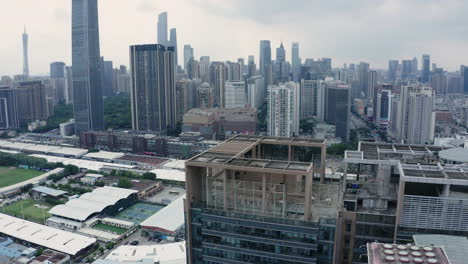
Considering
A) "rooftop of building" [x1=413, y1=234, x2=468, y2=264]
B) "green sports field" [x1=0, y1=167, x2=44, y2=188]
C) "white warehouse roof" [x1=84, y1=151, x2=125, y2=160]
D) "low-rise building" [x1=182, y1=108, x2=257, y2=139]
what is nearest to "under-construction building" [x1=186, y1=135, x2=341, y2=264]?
"rooftop of building" [x1=413, y1=234, x2=468, y2=264]

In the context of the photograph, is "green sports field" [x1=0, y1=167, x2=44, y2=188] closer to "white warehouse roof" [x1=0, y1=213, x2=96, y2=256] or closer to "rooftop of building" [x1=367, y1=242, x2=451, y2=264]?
"white warehouse roof" [x1=0, y1=213, x2=96, y2=256]

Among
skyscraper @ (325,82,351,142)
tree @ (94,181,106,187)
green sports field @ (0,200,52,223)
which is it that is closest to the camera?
green sports field @ (0,200,52,223)

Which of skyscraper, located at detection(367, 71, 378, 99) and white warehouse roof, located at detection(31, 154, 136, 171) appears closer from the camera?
white warehouse roof, located at detection(31, 154, 136, 171)

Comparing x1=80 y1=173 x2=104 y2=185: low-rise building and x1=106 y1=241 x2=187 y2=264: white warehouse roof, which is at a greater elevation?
x1=80 y1=173 x2=104 y2=185: low-rise building

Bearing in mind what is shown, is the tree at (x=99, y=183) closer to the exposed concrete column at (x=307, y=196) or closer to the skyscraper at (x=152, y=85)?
the skyscraper at (x=152, y=85)

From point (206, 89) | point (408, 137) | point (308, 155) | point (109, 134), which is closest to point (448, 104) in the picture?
point (408, 137)

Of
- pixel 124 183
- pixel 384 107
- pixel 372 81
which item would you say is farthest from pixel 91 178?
pixel 372 81
